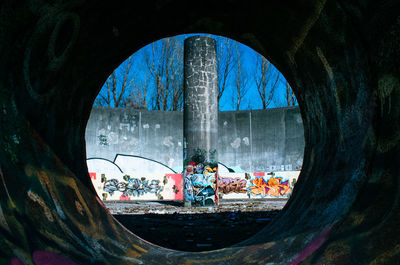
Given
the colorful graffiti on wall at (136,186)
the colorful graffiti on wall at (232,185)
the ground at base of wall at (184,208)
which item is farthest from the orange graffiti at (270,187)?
the ground at base of wall at (184,208)

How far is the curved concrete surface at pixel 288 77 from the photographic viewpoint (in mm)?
2213

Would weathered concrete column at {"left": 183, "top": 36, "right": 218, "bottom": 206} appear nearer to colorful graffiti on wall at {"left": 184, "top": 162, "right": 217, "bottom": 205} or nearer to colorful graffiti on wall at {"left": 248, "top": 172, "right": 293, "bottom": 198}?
colorful graffiti on wall at {"left": 184, "top": 162, "right": 217, "bottom": 205}

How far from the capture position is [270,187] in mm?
24547

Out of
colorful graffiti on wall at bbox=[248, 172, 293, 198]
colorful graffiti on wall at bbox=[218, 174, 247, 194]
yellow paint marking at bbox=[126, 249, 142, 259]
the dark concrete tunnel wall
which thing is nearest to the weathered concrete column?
colorful graffiti on wall at bbox=[218, 174, 247, 194]

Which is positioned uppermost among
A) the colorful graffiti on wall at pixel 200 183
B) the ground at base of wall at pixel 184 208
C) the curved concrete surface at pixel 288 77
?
the curved concrete surface at pixel 288 77

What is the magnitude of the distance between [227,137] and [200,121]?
11544 millimetres

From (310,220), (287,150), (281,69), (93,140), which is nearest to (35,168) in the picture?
(310,220)

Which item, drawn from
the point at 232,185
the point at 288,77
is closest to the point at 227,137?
the point at 232,185

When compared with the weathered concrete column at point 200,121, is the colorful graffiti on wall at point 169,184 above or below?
below

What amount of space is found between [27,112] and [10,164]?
48cm

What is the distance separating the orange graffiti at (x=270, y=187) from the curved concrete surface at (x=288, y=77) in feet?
69.4

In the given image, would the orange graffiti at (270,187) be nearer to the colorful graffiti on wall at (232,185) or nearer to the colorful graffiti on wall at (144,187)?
the colorful graffiti on wall at (232,185)

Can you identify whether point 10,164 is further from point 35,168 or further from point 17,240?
point 17,240

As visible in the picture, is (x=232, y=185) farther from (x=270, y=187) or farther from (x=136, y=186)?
(x=136, y=186)
